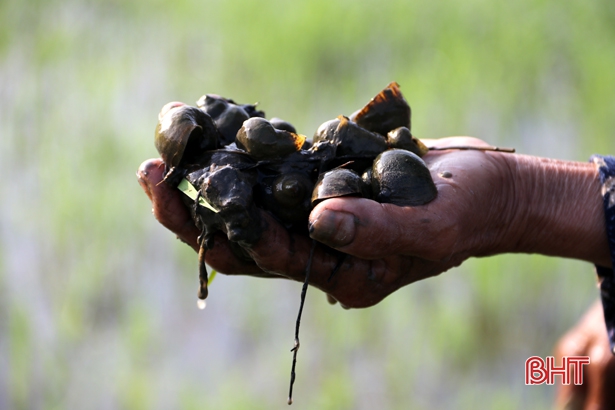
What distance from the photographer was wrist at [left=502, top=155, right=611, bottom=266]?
207 centimetres

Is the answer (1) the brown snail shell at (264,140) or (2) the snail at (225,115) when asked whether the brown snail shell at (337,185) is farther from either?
(2) the snail at (225,115)

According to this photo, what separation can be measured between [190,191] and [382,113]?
68 centimetres

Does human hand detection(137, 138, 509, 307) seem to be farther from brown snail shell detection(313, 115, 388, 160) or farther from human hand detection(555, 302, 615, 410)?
human hand detection(555, 302, 615, 410)

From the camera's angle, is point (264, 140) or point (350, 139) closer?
point (264, 140)

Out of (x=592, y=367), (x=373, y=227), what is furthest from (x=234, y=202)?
(x=592, y=367)

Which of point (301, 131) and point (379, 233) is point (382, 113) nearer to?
point (379, 233)

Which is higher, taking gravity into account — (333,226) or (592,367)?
(333,226)

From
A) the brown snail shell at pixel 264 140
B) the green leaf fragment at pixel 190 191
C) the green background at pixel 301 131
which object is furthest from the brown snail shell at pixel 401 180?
the green background at pixel 301 131

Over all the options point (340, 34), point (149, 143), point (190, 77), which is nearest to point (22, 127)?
point (149, 143)

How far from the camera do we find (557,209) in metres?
2.09

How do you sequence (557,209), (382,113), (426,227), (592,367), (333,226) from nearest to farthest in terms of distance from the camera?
(333,226), (426,227), (382,113), (557,209), (592,367)

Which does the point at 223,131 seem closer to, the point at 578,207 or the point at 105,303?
the point at 578,207

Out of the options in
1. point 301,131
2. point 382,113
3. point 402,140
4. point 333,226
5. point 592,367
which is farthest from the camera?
point 301,131

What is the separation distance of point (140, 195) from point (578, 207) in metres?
2.54
